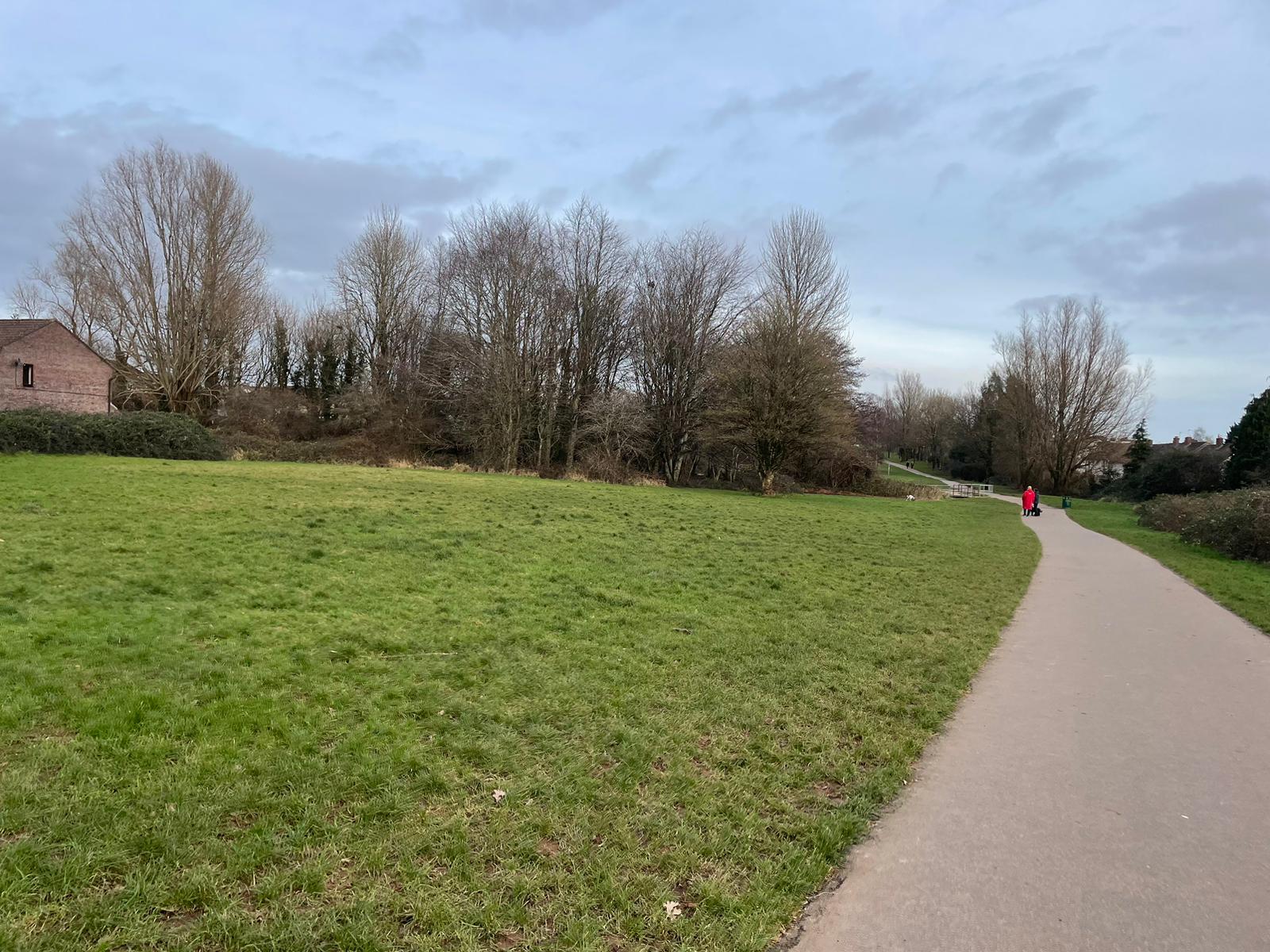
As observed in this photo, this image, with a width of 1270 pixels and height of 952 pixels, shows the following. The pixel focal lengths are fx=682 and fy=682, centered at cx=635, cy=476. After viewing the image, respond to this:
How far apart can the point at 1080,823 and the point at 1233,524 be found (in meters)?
18.1

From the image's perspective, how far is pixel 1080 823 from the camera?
3668mm

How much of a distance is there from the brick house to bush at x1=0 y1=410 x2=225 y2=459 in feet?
34.8

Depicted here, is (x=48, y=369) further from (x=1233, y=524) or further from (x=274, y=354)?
(x=1233, y=524)

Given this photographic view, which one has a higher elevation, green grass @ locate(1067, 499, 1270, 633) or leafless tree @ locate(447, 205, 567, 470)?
leafless tree @ locate(447, 205, 567, 470)

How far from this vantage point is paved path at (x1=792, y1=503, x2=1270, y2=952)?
9.22ft

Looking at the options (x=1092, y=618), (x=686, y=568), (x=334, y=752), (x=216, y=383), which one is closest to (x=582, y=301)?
(x=216, y=383)

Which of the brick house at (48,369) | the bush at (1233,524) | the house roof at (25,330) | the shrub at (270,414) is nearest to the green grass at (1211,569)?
the bush at (1233,524)

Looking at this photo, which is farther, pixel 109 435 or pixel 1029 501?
pixel 1029 501

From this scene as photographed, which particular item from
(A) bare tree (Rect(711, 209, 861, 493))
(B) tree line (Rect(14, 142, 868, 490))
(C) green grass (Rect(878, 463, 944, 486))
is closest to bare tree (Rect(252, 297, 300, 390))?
(B) tree line (Rect(14, 142, 868, 490))

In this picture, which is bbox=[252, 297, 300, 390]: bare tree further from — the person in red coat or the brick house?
the person in red coat

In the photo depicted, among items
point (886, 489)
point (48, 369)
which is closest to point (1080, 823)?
point (886, 489)

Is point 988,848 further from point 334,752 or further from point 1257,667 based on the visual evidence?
point 1257,667

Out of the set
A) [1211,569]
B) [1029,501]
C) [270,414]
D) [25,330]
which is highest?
[25,330]

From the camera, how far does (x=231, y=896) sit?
2.69 meters
